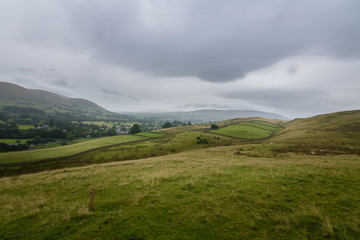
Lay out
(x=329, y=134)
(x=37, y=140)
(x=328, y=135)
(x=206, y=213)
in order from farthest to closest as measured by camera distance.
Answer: (x=37, y=140), (x=329, y=134), (x=328, y=135), (x=206, y=213)

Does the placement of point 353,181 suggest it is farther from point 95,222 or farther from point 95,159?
point 95,159

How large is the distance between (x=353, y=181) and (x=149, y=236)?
46.6 ft

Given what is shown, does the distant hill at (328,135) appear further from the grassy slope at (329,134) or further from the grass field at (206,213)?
the grass field at (206,213)

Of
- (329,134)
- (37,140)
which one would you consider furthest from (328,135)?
(37,140)

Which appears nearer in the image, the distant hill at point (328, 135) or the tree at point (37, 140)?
the distant hill at point (328, 135)

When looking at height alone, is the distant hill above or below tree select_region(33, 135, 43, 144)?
above

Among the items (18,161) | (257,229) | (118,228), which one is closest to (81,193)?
(118,228)

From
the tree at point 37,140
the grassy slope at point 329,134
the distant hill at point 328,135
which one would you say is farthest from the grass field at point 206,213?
the tree at point 37,140

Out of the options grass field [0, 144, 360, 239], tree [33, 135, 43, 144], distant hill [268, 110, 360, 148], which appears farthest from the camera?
tree [33, 135, 43, 144]

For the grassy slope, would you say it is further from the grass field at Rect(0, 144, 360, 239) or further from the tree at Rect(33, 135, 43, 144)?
the tree at Rect(33, 135, 43, 144)

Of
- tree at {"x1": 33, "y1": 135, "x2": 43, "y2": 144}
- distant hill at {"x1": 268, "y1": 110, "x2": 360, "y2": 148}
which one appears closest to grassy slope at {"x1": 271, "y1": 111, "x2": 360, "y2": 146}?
→ distant hill at {"x1": 268, "y1": 110, "x2": 360, "y2": 148}

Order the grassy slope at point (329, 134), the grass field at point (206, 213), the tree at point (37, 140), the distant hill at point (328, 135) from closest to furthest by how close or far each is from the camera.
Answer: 1. the grass field at point (206, 213)
2. the distant hill at point (328, 135)
3. the grassy slope at point (329, 134)
4. the tree at point (37, 140)

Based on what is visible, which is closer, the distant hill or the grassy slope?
the distant hill

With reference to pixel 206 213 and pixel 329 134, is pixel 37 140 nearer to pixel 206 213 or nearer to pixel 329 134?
pixel 206 213
